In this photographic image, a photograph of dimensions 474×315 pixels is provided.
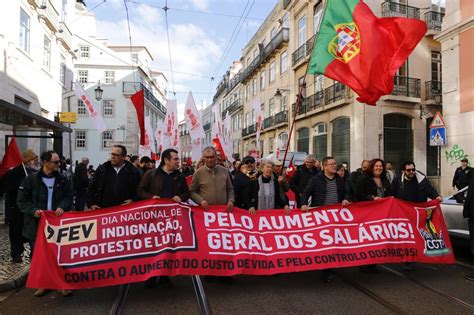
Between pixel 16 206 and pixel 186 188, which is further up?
pixel 186 188

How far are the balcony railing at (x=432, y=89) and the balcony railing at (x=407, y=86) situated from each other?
536 mm

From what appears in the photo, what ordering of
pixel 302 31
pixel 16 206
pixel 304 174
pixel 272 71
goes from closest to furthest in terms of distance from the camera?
pixel 16 206 < pixel 304 174 < pixel 302 31 < pixel 272 71

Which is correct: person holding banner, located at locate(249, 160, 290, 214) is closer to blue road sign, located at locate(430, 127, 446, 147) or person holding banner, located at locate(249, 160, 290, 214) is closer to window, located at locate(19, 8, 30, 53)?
blue road sign, located at locate(430, 127, 446, 147)

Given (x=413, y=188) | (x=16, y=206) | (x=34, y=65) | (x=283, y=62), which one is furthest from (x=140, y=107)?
(x=283, y=62)

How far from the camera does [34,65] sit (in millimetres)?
17406

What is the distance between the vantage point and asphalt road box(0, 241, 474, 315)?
4.42 metres

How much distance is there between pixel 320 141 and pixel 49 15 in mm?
17346

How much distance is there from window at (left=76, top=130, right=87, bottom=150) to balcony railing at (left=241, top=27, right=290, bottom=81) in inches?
748

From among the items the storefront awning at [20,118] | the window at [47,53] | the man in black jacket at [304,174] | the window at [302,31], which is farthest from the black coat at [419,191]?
the window at [302,31]

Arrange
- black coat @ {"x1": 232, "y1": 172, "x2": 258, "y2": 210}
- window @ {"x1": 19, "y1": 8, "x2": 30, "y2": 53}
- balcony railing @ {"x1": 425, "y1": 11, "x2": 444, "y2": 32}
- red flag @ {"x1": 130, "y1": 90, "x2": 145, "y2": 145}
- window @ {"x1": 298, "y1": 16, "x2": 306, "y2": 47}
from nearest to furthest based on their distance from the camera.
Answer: black coat @ {"x1": 232, "y1": 172, "x2": 258, "y2": 210} < red flag @ {"x1": 130, "y1": 90, "x2": 145, "y2": 145} < window @ {"x1": 19, "y1": 8, "x2": 30, "y2": 53} < balcony railing @ {"x1": 425, "y1": 11, "x2": 444, "y2": 32} < window @ {"x1": 298, "y1": 16, "x2": 306, "y2": 47}

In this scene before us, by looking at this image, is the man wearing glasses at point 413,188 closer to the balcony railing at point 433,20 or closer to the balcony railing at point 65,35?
the balcony railing at point 433,20

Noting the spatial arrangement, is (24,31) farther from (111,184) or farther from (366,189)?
(366,189)

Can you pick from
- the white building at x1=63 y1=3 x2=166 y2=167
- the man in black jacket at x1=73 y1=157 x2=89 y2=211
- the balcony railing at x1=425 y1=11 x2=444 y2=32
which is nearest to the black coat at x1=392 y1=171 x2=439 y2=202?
the man in black jacket at x1=73 y1=157 x2=89 y2=211

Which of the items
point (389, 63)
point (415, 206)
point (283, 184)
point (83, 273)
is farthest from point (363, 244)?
point (83, 273)
